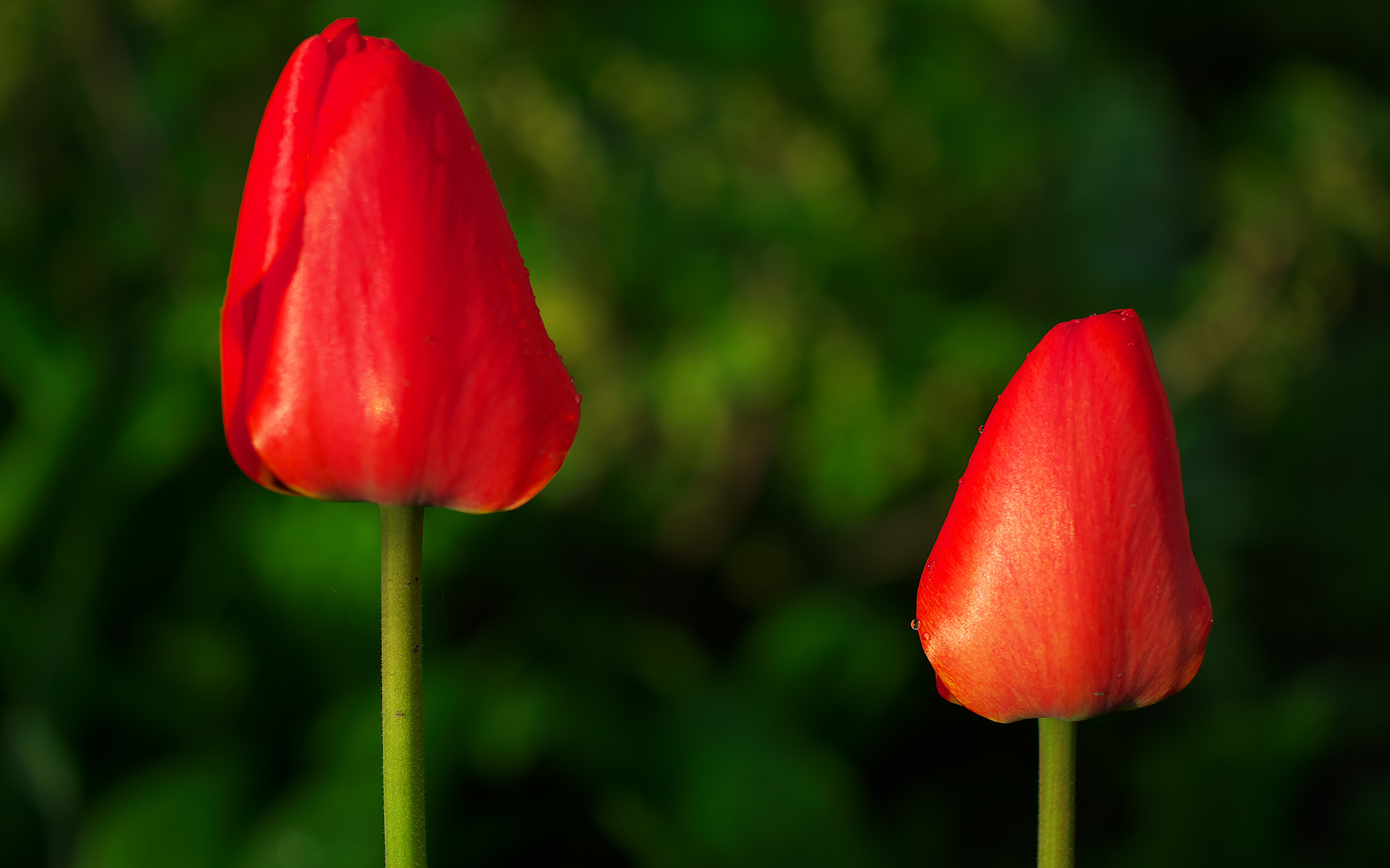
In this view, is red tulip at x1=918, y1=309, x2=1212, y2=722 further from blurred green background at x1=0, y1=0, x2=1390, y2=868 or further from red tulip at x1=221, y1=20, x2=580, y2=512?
blurred green background at x1=0, y1=0, x2=1390, y2=868

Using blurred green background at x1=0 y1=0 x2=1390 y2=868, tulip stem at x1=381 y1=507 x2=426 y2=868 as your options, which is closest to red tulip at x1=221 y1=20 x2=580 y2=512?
tulip stem at x1=381 y1=507 x2=426 y2=868

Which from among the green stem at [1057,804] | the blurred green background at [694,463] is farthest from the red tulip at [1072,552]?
the blurred green background at [694,463]

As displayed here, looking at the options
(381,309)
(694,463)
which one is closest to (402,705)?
(381,309)

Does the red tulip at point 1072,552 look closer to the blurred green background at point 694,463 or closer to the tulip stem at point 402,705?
the tulip stem at point 402,705

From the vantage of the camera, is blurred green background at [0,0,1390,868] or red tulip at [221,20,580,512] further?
blurred green background at [0,0,1390,868]

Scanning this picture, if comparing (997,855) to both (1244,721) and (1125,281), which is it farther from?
(1125,281)
